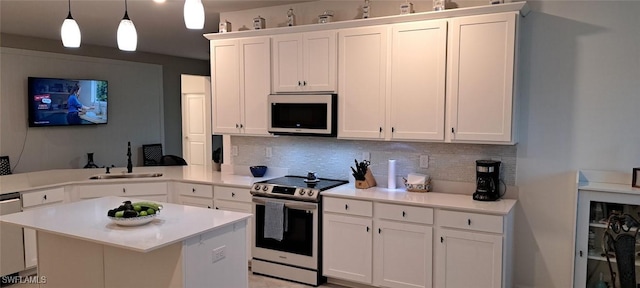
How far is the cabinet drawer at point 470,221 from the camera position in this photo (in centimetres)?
308

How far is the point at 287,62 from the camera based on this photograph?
416 cm

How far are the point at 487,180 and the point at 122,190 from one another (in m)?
3.44

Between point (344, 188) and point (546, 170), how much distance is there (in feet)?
5.30

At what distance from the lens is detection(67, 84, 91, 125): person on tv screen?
641cm

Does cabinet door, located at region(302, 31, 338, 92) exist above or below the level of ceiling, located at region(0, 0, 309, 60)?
below

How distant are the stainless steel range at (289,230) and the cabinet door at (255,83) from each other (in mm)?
645

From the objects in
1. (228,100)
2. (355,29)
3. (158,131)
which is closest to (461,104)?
(355,29)

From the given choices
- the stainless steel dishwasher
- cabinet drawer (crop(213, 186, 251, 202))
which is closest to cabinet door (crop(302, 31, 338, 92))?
cabinet drawer (crop(213, 186, 251, 202))

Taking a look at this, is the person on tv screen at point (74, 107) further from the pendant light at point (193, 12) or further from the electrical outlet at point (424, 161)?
the electrical outlet at point (424, 161)

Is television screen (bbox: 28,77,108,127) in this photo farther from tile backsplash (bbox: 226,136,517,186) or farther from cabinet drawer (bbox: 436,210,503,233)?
cabinet drawer (bbox: 436,210,503,233)

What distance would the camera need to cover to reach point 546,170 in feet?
11.2

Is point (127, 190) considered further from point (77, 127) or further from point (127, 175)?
point (77, 127)

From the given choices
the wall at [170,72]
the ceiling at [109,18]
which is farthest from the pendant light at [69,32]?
the wall at [170,72]

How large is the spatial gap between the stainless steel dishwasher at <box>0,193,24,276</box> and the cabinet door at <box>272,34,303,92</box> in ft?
8.04
